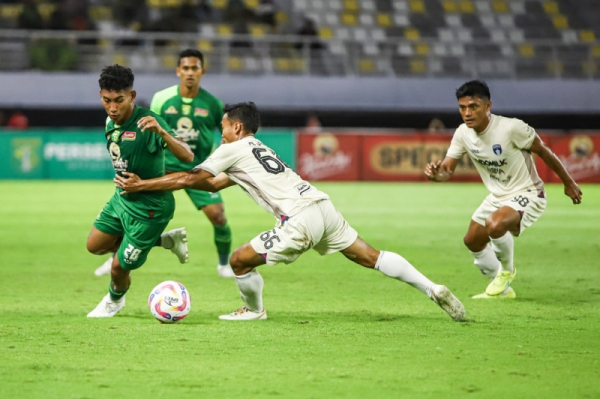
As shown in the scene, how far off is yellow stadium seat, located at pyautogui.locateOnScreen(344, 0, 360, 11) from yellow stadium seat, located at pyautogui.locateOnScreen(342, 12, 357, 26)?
0.96 ft

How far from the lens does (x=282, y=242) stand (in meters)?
6.72

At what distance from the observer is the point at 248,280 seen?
6852 mm

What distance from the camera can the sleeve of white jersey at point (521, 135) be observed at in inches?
324

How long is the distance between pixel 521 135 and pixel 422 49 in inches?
868

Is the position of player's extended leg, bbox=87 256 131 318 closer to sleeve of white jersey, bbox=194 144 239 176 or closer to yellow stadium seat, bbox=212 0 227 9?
sleeve of white jersey, bbox=194 144 239 176

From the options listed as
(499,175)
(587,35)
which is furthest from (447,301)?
(587,35)

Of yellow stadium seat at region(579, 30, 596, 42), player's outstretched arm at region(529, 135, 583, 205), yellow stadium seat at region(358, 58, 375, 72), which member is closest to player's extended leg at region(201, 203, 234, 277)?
player's outstretched arm at region(529, 135, 583, 205)

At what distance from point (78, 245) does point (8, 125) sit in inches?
739

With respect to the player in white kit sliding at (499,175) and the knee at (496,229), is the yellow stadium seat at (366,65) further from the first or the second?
the knee at (496,229)

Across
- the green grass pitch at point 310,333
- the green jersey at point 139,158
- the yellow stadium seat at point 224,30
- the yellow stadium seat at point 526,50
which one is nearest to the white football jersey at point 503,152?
the green grass pitch at point 310,333

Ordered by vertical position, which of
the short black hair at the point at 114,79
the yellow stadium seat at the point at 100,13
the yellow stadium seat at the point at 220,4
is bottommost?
the short black hair at the point at 114,79

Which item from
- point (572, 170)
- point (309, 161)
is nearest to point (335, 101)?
point (309, 161)

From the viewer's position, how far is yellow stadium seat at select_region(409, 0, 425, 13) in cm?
3229

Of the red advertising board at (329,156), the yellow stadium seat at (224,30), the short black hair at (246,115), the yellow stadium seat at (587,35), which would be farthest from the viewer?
the yellow stadium seat at (587,35)
